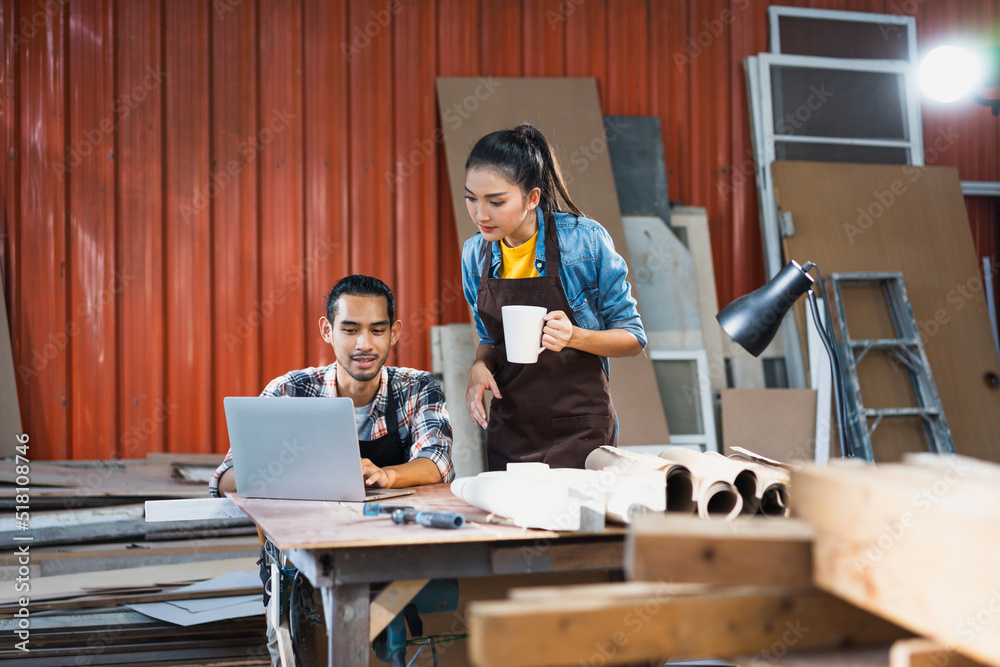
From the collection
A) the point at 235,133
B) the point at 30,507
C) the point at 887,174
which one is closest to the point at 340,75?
the point at 235,133

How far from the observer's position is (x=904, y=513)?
893 mm

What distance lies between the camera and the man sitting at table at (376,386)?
260cm

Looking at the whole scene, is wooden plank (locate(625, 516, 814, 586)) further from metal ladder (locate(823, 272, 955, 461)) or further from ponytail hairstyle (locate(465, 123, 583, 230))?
metal ladder (locate(823, 272, 955, 461))

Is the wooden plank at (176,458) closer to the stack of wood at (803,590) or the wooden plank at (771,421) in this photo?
the wooden plank at (771,421)

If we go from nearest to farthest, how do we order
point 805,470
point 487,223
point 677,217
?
point 805,470 < point 487,223 < point 677,217

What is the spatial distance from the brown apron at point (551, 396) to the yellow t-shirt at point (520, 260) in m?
0.05

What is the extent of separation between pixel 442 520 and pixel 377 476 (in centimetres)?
72

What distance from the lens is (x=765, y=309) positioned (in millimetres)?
2211

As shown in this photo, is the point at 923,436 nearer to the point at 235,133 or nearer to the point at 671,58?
the point at 671,58

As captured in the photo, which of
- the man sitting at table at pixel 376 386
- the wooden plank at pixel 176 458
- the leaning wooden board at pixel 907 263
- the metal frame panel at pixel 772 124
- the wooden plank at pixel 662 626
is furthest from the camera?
the metal frame panel at pixel 772 124

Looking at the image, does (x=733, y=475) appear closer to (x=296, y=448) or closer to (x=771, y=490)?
(x=771, y=490)

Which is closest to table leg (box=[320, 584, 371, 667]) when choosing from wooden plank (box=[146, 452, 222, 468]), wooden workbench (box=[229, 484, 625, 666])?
wooden workbench (box=[229, 484, 625, 666])

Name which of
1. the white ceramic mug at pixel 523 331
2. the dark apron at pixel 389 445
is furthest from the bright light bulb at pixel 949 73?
the dark apron at pixel 389 445

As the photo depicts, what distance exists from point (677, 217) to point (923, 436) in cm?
196
